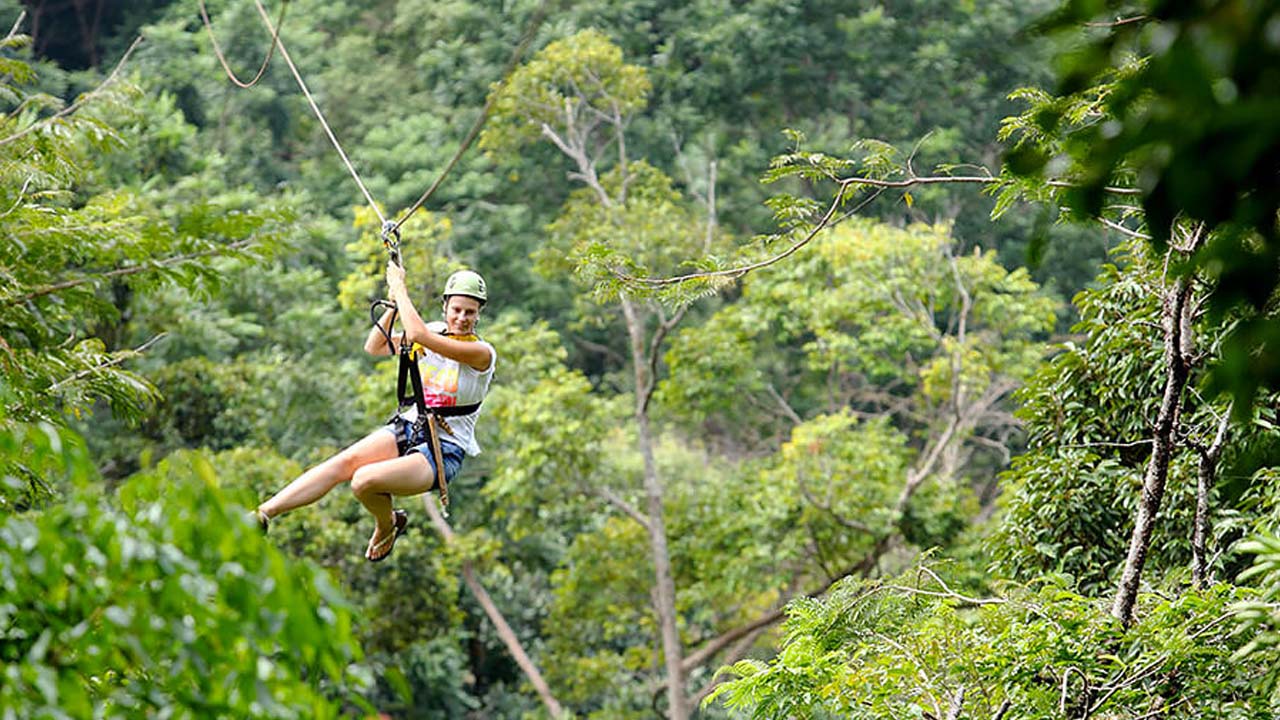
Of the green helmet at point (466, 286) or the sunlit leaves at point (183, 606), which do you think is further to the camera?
the green helmet at point (466, 286)

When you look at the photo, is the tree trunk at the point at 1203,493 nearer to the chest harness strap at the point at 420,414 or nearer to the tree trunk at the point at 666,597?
the chest harness strap at the point at 420,414

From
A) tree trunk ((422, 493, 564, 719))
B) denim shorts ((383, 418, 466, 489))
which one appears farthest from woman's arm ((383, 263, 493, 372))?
tree trunk ((422, 493, 564, 719))

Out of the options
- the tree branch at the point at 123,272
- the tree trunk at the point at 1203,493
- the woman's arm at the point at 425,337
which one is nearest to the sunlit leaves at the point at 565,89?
the tree branch at the point at 123,272

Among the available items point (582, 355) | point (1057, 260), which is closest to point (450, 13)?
point (582, 355)

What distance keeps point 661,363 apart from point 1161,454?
1370cm

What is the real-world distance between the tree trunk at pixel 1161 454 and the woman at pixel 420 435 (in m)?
1.83

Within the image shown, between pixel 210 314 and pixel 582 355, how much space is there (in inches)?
277

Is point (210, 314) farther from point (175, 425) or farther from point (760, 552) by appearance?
point (760, 552)

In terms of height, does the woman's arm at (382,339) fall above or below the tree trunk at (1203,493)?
above

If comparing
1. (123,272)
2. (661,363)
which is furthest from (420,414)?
(661,363)

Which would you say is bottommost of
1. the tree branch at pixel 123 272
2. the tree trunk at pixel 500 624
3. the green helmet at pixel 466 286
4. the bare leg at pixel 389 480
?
the tree trunk at pixel 500 624

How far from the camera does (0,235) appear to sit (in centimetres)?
521

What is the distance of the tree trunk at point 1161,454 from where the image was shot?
12.2 feet

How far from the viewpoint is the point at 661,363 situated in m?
17.5
